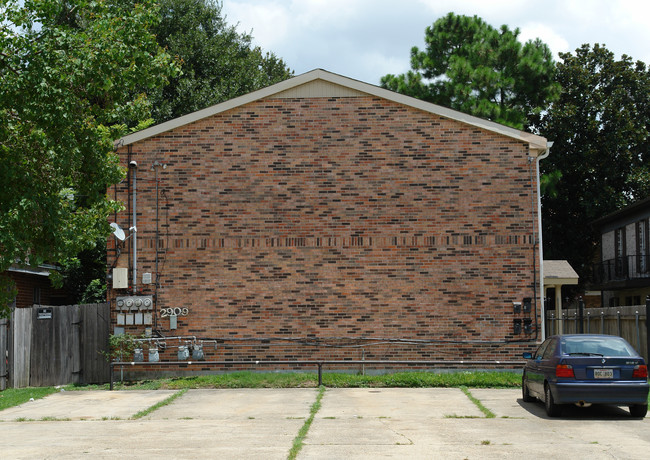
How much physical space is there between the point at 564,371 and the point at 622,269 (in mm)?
26684

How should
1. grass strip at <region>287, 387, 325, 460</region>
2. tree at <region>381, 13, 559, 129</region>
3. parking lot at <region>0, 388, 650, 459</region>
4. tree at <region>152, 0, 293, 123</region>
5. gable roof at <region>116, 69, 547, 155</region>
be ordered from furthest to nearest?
tree at <region>381, 13, 559, 129</region> < tree at <region>152, 0, 293, 123</region> < gable roof at <region>116, 69, 547, 155</region> < parking lot at <region>0, 388, 650, 459</region> < grass strip at <region>287, 387, 325, 460</region>

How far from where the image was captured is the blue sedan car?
12.6 metres

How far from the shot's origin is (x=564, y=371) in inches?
501

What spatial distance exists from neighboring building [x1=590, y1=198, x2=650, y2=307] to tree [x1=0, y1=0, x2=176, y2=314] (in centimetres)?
2468

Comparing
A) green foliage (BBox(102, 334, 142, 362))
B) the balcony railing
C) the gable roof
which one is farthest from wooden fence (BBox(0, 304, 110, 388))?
the balcony railing

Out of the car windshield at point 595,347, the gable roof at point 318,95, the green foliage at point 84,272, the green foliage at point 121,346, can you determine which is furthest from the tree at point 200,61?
the car windshield at point 595,347

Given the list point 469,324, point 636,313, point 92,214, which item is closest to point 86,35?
point 92,214

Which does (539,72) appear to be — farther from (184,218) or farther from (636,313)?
(184,218)

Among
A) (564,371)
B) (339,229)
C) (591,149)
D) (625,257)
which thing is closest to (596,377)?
(564,371)

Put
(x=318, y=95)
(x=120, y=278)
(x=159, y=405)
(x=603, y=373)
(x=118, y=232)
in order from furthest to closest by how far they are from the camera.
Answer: (x=318, y=95) < (x=120, y=278) < (x=118, y=232) < (x=159, y=405) < (x=603, y=373)

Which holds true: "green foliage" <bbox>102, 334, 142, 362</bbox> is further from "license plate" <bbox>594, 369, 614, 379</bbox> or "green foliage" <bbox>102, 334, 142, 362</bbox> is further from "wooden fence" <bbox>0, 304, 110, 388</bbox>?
"license plate" <bbox>594, 369, 614, 379</bbox>

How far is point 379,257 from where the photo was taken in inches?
759

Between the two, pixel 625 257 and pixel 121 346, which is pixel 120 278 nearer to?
pixel 121 346

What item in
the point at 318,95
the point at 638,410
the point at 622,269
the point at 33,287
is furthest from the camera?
the point at 622,269
